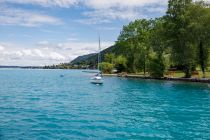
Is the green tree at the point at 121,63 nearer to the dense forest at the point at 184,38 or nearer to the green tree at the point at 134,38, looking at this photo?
the green tree at the point at 134,38

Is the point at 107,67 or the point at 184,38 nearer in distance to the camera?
the point at 184,38

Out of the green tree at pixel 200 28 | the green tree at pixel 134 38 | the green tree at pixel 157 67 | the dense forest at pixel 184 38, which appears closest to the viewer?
the green tree at pixel 200 28

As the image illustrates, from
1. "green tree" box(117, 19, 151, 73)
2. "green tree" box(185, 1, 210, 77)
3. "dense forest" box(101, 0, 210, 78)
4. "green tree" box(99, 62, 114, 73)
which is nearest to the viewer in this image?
"green tree" box(185, 1, 210, 77)

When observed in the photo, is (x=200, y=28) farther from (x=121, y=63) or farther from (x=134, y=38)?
(x=121, y=63)

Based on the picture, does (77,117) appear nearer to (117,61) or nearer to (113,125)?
(113,125)

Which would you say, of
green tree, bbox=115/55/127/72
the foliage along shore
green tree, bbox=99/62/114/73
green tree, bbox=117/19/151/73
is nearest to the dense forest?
the foliage along shore

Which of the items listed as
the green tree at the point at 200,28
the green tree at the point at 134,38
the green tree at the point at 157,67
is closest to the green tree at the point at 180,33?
the green tree at the point at 200,28

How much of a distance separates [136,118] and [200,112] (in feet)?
28.2

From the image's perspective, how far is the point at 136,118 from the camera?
1384 inches

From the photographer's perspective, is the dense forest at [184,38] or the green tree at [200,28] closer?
the green tree at [200,28]

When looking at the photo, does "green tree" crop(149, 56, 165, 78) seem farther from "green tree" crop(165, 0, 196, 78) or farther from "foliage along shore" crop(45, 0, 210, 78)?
"green tree" crop(165, 0, 196, 78)

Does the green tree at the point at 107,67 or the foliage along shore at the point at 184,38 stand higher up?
the foliage along shore at the point at 184,38

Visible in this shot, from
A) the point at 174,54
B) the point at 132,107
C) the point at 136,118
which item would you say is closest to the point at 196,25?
the point at 174,54

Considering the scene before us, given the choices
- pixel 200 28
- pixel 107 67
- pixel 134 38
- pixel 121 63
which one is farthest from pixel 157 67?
pixel 107 67
